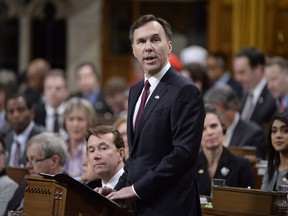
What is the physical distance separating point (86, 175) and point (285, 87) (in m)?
3.76

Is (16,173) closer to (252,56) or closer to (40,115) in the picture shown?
(40,115)

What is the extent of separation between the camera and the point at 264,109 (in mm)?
8602

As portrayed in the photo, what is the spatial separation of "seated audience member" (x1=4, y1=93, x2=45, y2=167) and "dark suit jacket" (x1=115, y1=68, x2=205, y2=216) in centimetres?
338

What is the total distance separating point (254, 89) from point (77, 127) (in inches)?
76.1

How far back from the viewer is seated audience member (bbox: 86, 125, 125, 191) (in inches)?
205

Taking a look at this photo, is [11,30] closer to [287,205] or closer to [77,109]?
[77,109]

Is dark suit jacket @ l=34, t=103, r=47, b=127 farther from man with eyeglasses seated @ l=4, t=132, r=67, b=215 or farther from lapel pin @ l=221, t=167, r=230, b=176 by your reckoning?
lapel pin @ l=221, t=167, r=230, b=176

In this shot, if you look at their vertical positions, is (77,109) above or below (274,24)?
below

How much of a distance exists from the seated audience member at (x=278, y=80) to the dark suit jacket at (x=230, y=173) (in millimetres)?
3040

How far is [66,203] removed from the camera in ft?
14.4

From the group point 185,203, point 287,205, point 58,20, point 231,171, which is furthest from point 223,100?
point 58,20

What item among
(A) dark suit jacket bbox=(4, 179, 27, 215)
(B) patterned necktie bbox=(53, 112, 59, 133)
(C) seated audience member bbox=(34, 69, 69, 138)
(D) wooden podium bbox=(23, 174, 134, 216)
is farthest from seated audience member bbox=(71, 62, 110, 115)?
(D) wooden podium bbox=(23, 174, 134, 216)

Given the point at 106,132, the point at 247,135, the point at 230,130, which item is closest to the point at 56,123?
the point at 230,130

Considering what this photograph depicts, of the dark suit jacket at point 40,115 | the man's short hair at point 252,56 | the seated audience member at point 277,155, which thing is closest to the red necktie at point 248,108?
A: the man's short hair at point 252,56
